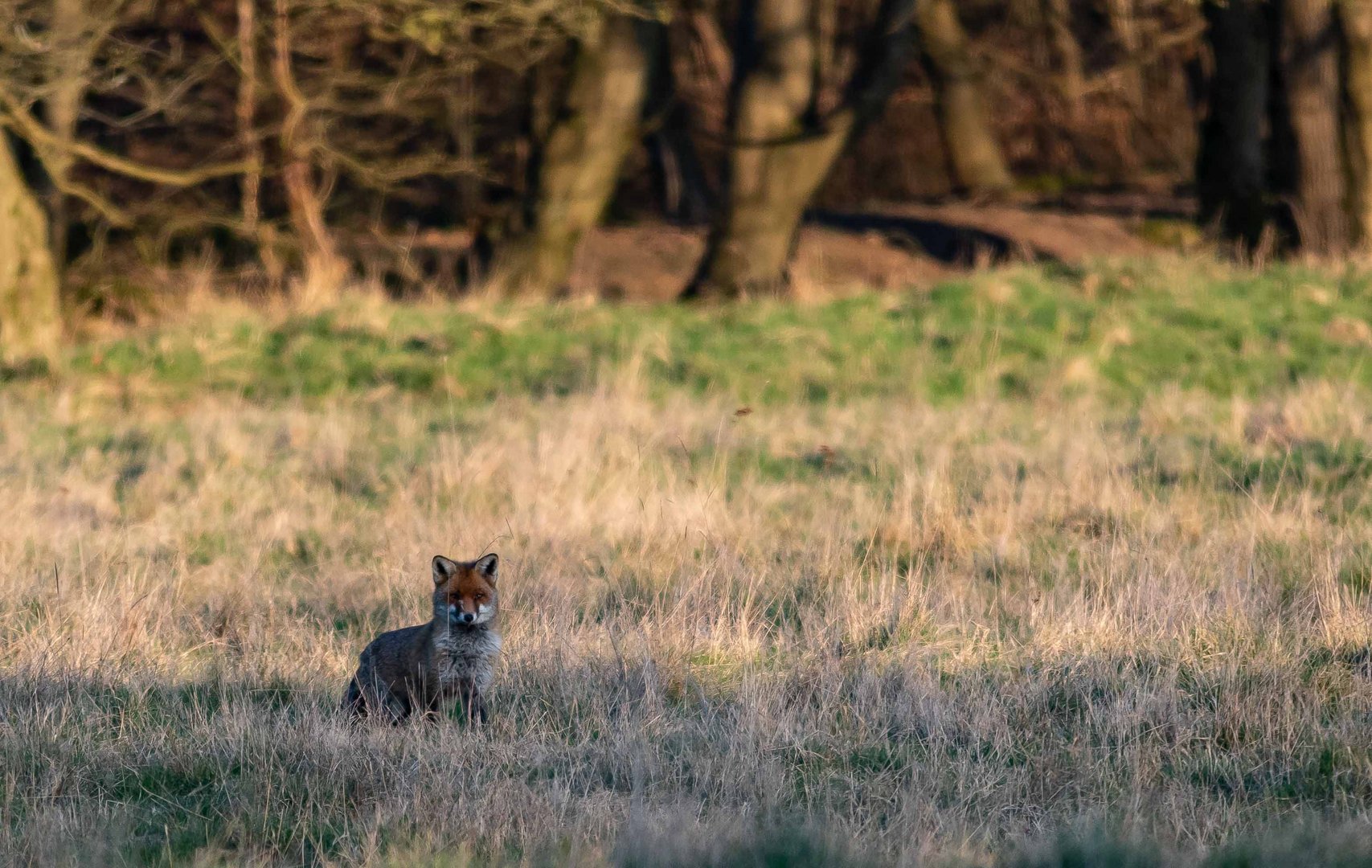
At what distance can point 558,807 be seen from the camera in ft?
15.3

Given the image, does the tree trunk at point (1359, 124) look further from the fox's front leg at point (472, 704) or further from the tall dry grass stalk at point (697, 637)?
the fox's front leg at point (472, 704)

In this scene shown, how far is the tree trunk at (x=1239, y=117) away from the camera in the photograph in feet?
60.5

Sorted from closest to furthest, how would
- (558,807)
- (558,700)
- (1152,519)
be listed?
1. (558,807)
2. (558,700)
3. (1152,519)

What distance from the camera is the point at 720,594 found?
7219 millimetres

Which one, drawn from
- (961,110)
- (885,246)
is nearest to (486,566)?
(885,246)

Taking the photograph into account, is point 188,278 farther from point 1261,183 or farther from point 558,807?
point 558,807

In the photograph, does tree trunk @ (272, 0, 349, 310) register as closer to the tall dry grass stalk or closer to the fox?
the tall dry grass stalk

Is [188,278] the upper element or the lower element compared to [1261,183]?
lower

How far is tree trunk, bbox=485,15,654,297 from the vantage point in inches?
723

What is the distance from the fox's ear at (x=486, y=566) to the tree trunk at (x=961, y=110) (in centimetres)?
2026

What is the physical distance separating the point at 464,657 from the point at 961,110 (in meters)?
21.2

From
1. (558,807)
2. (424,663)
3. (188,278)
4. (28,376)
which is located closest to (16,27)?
(28,376)

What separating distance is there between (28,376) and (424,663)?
990 cm

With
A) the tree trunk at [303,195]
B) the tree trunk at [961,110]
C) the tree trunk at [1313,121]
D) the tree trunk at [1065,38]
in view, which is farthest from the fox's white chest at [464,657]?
the tree trunk at [1065,38]
